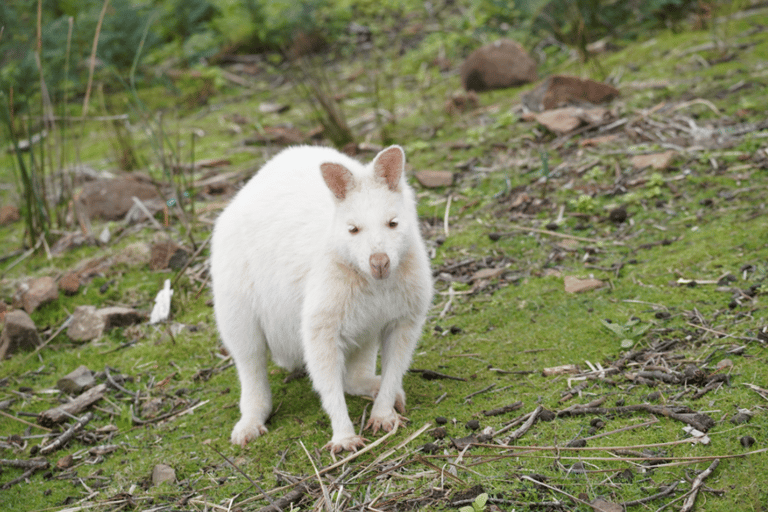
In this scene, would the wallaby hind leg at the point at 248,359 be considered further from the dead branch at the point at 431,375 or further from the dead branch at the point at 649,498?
the dead branch at the point at 649,498

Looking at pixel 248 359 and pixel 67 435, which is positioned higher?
pixel 248 359

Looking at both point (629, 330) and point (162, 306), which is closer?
point (629, 330)

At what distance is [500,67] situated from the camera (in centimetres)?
909

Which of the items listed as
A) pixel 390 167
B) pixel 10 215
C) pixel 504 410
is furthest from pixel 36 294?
pixel 504 410

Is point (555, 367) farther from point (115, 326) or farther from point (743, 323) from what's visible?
point (115, 326)

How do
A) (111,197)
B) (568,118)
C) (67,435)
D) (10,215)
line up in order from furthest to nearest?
(10,215) < (111,197) < (568,118) < (67,435)

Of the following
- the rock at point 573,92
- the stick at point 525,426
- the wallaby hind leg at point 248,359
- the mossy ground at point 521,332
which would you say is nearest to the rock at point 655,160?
the mossy ground at point 521,332

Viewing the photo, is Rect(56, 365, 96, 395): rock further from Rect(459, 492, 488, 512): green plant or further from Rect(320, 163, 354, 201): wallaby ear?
Rect(459, 492, 488, 512): green plant

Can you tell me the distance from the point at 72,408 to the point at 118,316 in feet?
3.74

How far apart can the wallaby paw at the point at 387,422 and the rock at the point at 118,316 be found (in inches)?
109

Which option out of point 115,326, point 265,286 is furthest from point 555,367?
point 115,326

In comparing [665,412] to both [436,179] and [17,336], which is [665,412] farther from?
[17,336]

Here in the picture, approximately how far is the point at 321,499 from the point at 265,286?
1422mm

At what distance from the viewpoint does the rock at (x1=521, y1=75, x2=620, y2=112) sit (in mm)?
7617
